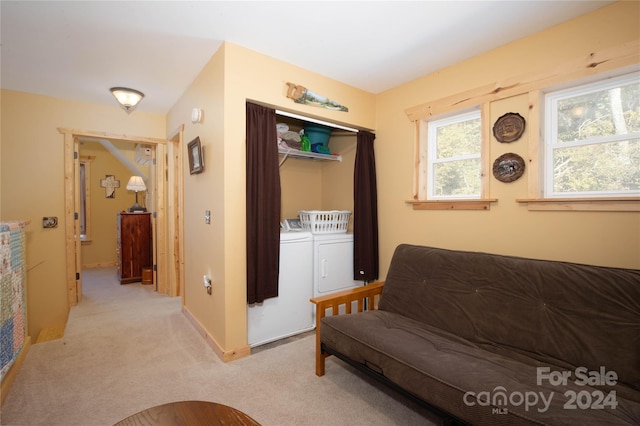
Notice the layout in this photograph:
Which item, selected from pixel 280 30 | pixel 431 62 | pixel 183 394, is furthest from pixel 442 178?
pixel 183 394

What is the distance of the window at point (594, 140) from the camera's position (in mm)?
1797

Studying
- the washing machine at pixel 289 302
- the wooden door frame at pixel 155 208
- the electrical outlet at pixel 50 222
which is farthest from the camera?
the wooden door frame at pixel 155 208

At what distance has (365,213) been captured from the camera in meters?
3.01

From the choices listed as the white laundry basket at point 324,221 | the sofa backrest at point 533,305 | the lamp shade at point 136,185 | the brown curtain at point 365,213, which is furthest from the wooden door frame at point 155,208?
the sofa backrest at point 533,305

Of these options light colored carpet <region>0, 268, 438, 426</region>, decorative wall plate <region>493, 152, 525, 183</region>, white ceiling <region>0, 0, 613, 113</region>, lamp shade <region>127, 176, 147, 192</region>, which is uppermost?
white ceiling <region>0, 0, 613, 113</region>

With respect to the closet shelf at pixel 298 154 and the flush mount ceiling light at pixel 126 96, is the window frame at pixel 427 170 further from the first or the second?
the flush mount ceiling light at pixel 126 96

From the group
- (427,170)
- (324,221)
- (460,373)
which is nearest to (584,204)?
(427,170)

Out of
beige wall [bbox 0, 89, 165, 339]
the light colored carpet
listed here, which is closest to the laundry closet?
the light colored carpet

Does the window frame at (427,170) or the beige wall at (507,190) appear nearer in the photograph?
the beige wall at (507,190)

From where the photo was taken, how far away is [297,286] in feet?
8.84

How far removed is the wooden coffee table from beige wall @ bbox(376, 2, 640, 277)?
2089 millimetres

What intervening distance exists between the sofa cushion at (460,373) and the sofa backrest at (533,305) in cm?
9

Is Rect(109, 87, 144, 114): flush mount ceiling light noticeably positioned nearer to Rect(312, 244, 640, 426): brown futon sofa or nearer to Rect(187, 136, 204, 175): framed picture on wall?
Rect(187, 136, 204, 175): framed picture on wall

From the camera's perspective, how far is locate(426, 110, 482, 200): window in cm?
250
